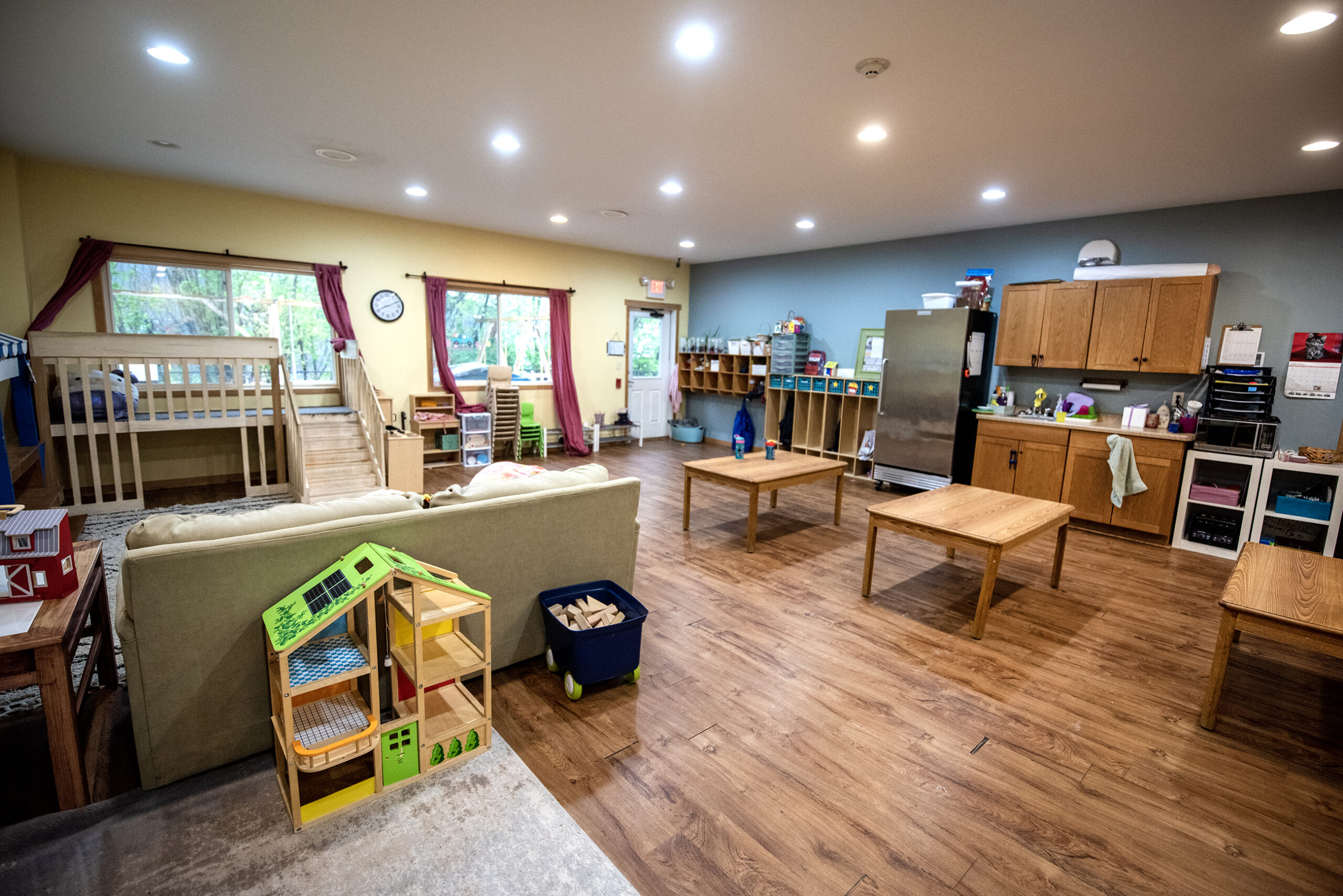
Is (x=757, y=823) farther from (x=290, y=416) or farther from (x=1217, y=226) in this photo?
(x=1217, y=226)

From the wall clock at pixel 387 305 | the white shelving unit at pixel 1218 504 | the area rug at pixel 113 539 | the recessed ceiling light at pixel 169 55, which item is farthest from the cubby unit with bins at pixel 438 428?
the white shelving unit at pixel 1218 504

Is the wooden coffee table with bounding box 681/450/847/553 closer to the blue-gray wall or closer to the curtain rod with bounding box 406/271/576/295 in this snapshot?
the blue-gray wall

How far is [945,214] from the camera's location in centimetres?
532

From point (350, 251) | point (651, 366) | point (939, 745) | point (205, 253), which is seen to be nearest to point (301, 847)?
point (939, 745)

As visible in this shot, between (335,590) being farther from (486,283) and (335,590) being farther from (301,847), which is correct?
(486,283)

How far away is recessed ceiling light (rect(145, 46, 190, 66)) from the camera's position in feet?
8.70

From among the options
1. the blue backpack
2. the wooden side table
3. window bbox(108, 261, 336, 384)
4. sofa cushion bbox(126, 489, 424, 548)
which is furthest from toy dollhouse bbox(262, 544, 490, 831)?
the blue backpack

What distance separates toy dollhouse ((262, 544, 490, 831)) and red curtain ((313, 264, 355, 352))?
4.86 m

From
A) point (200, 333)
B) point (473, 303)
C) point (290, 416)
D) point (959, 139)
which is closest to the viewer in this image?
point (959, 139)

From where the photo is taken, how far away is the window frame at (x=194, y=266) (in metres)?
4.95

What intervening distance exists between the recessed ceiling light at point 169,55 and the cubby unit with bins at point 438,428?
410 cm

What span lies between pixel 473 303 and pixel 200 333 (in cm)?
277

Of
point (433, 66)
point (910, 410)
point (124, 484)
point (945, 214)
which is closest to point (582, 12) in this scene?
point (433, 66)

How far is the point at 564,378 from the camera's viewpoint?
784cm
